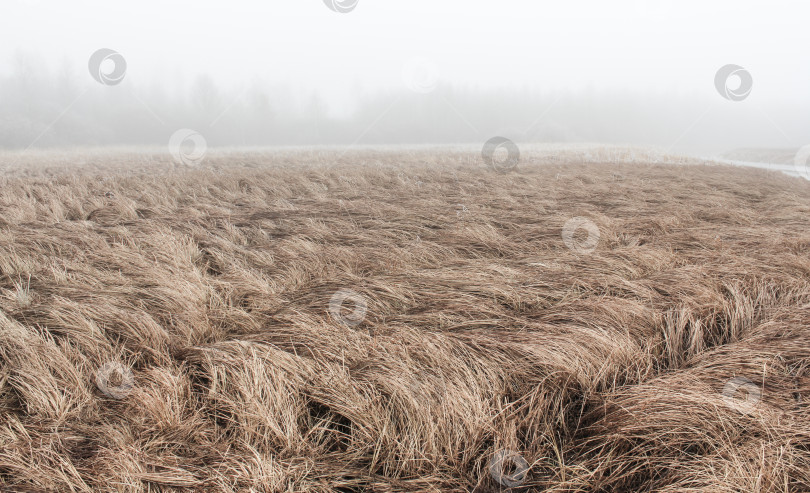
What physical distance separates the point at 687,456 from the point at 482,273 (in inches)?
84.9

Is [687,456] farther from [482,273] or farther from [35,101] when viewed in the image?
[35,101]

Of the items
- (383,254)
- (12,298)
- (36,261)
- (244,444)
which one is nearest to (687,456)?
(244,444)
